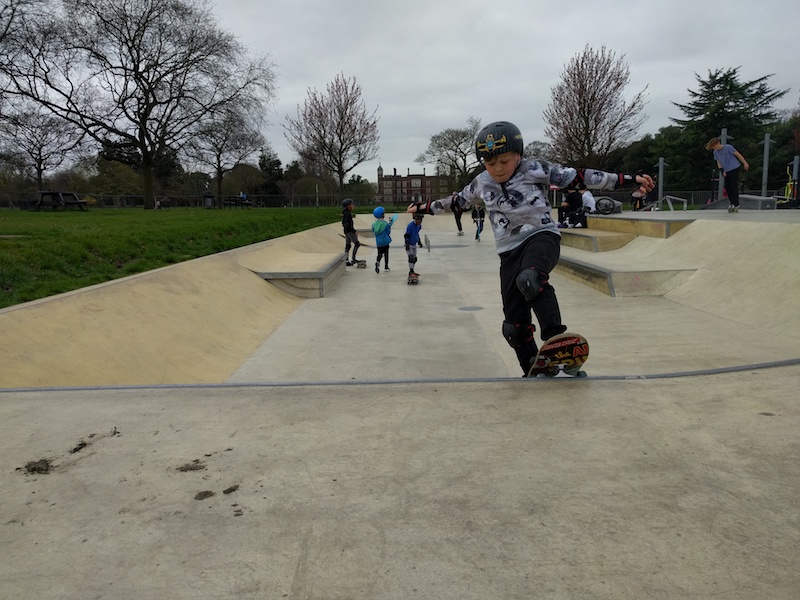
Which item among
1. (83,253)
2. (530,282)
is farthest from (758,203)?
(83,253)

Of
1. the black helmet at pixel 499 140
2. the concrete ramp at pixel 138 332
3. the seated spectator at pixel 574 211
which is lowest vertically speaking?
the concrete ramp at pixel 138 332

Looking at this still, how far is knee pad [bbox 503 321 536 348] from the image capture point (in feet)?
11.3

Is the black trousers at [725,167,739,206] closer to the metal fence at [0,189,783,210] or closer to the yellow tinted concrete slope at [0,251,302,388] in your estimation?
the yellow tinted concrete slope at [0,251,302,388]

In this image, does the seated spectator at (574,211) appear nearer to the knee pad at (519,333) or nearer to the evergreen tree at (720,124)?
the knee pad at (519,333)

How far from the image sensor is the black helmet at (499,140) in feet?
10.9

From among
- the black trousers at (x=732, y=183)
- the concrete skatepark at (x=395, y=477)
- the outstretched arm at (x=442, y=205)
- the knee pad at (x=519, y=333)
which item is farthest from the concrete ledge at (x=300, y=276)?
the black trousers at (x=732, y=183)

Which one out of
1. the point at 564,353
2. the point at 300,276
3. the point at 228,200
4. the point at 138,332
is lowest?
the point at 138,332

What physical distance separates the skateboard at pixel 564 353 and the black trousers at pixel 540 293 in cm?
11

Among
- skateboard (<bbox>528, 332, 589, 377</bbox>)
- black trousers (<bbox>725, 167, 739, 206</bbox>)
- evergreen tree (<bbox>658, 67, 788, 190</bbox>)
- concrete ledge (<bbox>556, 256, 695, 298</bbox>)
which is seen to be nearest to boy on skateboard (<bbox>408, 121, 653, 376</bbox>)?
skateboard (<bbox>528, 332, 589, 377</bbox>)

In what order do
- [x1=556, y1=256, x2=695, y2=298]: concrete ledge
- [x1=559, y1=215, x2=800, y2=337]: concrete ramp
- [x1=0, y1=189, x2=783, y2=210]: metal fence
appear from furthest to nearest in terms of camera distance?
[x1=0, y1=189, x2=783, y2=210]: metal fence
[x1=556, y1=256, x2=695, y2=298]: concrete ledge
[x1=559, y1=215, x2=800, y2=337]: concrete ramp

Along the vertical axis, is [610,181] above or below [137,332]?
above

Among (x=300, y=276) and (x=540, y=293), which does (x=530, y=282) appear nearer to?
(x=540, y=293)

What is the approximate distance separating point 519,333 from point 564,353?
0.37 meters

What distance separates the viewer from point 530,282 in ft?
10.1
